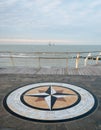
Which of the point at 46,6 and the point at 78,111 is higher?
the point at 46,6

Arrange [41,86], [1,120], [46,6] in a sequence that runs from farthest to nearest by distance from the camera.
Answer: [46,6]
[41,86]
[1,120]

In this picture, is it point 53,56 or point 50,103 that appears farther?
point 53,56

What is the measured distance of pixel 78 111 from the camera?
272cm

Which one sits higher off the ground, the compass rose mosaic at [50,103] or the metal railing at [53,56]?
the metal railing at [53,56]

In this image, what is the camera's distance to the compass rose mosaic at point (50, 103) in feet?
8.44

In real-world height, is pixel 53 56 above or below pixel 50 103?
above

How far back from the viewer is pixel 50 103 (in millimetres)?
3062

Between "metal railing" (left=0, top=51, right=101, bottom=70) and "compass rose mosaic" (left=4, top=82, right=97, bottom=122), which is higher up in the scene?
"metal railing" (left=0, top=51, right=101, bottom=70)

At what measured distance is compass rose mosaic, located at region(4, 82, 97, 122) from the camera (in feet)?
8.44

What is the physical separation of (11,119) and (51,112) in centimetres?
79

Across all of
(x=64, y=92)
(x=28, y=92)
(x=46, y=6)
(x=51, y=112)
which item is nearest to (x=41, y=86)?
(x=28, y=92)

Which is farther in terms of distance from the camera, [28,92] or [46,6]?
[46,6]

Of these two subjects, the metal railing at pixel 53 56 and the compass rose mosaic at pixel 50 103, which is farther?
the metal railing at pixel 53 56

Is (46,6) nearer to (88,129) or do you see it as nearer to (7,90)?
(7,90)
